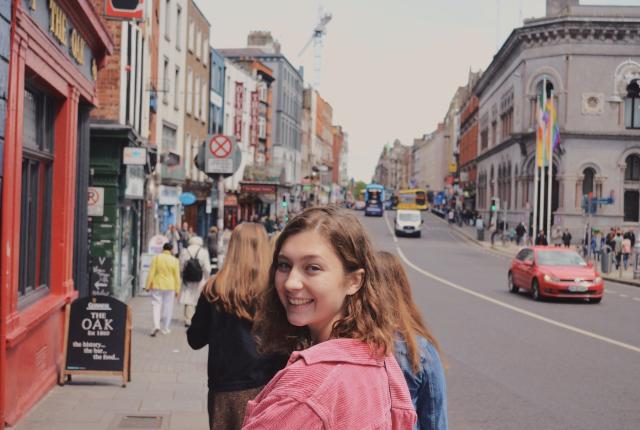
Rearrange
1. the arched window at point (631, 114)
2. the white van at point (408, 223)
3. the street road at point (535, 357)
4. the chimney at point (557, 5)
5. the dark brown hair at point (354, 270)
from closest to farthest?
the dark brown hair at point (354, 270)
the street road at point (535, 357)
the arched window at point (631, 114)
the chimney at point (557, 5)
the white van at point (408, 223)

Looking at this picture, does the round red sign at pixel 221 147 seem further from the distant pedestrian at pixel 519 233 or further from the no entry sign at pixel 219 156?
the distant pedestrian at pixel 519 233

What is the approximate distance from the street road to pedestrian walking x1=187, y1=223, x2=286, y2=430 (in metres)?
0.93

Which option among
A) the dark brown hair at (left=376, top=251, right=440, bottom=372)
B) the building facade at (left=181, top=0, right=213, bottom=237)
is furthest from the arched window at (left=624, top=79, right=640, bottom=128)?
the dark brown hair at (left=376, top=251, right=440, bottom=372)

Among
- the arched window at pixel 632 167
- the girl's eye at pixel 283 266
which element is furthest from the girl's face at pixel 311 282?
the arched window at pixel 632 167

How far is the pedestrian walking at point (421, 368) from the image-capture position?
9.25 feet

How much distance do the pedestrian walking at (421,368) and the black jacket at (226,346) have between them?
6.76 feet

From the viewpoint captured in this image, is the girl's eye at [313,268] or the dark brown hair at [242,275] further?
the dark brown hair at [242,275]

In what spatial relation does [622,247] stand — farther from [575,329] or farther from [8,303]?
[8,303]

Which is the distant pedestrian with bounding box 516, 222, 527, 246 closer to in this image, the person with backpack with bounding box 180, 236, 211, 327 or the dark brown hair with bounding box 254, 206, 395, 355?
the person with backpack with bounding box 180, 236, 211, 327

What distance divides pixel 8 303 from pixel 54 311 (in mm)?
2415

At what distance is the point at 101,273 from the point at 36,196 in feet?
29.6

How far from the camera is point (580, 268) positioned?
2169 cm

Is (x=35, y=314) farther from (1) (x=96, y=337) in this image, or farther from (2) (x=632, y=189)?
(2) (x=632, y=189)

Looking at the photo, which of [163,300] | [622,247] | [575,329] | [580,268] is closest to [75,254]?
[163,300]
